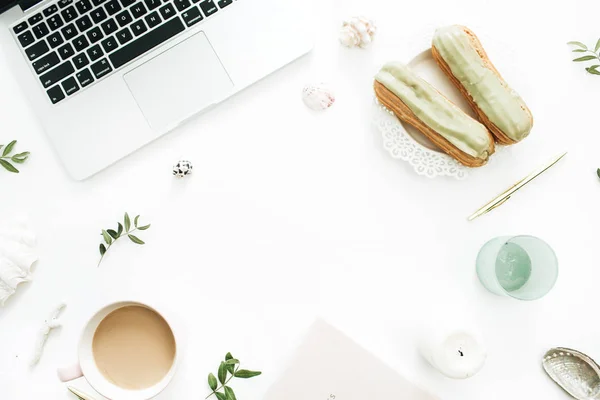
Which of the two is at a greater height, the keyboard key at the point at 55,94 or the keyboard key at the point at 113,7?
the keyboard key at the point at 113,7

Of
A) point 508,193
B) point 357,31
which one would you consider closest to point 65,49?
point 357,31

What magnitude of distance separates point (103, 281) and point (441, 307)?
45cm

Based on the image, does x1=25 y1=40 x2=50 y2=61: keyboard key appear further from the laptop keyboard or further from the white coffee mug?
the white coffee mug

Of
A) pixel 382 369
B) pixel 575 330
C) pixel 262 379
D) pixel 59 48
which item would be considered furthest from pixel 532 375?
pixel 59 48

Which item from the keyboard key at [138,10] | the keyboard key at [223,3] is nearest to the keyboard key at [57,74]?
the keyboard key at [138,10]

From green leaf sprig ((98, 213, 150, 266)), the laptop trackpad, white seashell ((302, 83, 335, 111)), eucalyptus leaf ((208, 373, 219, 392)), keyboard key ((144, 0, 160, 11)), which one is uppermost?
keyboard key ((144, 0, 160, 11))

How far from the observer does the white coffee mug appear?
0.63 meters

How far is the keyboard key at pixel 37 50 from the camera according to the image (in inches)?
26.5

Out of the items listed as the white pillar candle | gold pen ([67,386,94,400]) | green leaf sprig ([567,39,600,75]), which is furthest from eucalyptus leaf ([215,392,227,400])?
green leaf sprig ([567,39,600,75])

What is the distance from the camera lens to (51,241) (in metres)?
0.71

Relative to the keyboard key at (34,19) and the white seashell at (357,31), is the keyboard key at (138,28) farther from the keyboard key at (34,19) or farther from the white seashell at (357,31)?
the white seashell at (357,31)

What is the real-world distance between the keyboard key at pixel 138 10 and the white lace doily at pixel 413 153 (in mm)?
322

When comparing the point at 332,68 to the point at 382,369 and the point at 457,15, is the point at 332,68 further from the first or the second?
the point at 382,369

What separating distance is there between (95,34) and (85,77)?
0.06m
